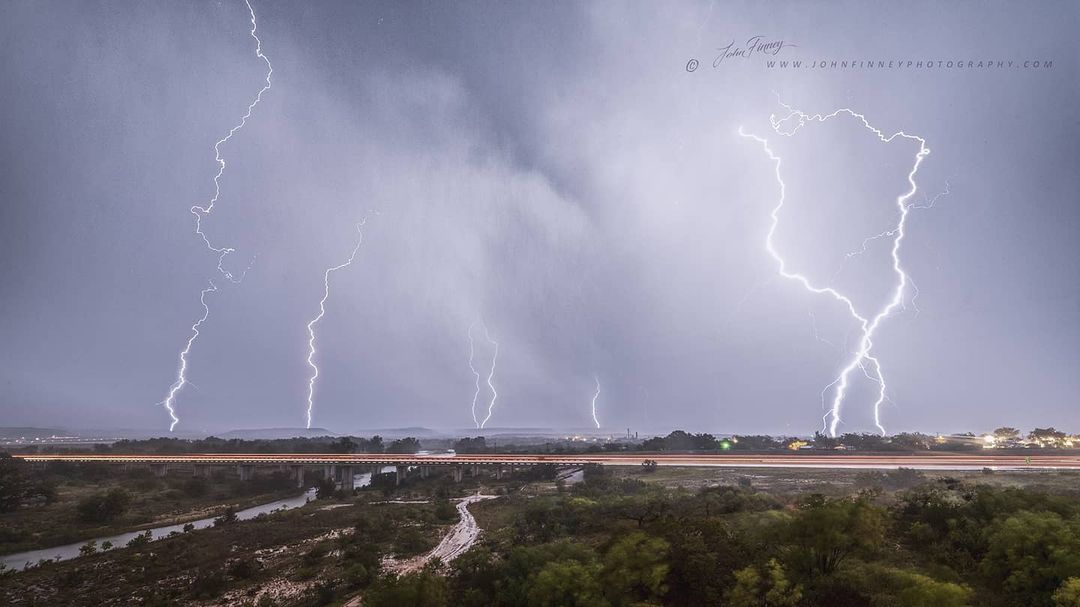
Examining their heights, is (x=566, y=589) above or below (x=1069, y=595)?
below

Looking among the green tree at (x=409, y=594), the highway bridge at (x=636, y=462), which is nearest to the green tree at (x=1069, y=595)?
the green tree at (x=409, y=594)

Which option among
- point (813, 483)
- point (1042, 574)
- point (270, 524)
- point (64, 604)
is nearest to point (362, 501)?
point (270, 524)

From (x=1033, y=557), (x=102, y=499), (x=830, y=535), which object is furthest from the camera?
(x=102, y=499)

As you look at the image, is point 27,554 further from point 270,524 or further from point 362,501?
point 362,501

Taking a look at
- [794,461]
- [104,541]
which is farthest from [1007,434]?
[104,541]

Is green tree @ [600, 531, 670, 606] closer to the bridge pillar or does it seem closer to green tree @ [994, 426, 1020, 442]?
the bridge pillar

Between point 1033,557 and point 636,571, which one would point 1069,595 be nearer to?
point 1033,557
